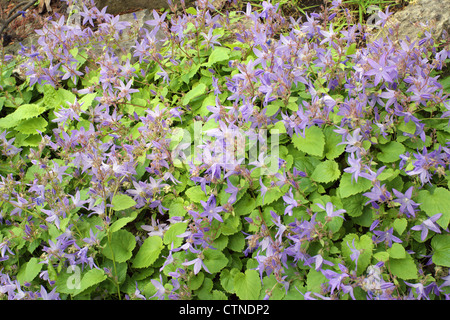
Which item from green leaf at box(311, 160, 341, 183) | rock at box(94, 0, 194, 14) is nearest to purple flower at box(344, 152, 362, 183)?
green leaf at box(311, 160, 341, 183)

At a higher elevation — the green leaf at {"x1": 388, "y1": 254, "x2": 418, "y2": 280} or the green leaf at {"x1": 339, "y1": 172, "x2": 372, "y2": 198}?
the green leaf at {"x1": 339, "y1": 172, "x2": 372, "y2": 198}

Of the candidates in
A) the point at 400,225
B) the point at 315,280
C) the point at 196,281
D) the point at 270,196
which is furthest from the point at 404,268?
the point at 196,281

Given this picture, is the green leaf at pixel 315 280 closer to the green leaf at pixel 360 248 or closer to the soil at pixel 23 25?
the green leaf at pixel 360 248

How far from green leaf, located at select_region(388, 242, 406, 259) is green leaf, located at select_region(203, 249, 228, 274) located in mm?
890

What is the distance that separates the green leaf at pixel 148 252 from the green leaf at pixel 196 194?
1.10ft

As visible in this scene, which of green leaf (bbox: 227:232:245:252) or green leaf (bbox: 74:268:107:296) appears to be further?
green leaf (bbox: 227:232:245:252)

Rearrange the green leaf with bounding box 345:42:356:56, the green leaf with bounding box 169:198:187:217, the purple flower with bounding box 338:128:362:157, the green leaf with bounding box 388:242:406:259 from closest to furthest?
1. the green leaf with bounding box 388:242:406:259
2. the purple flower with bounding box 338:128:362:157
3. the green leaf with bounding box 169:198:187:217
4. the green leaf with bounding box 345:42:356:56

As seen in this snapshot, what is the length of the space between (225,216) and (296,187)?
1.50 ft

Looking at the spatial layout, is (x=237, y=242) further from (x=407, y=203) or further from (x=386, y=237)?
(x=407, y=203)

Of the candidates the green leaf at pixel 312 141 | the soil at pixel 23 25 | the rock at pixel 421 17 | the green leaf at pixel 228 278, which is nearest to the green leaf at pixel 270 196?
the green leaf at pixel 312 141

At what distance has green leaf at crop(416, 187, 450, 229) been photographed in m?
2.04

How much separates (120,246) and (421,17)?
9.30ft

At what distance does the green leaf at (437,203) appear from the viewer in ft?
6.70

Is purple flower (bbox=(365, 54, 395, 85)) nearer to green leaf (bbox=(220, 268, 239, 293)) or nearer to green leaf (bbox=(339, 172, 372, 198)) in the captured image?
green leaf (bbox=(339, 172, 372, 198))
